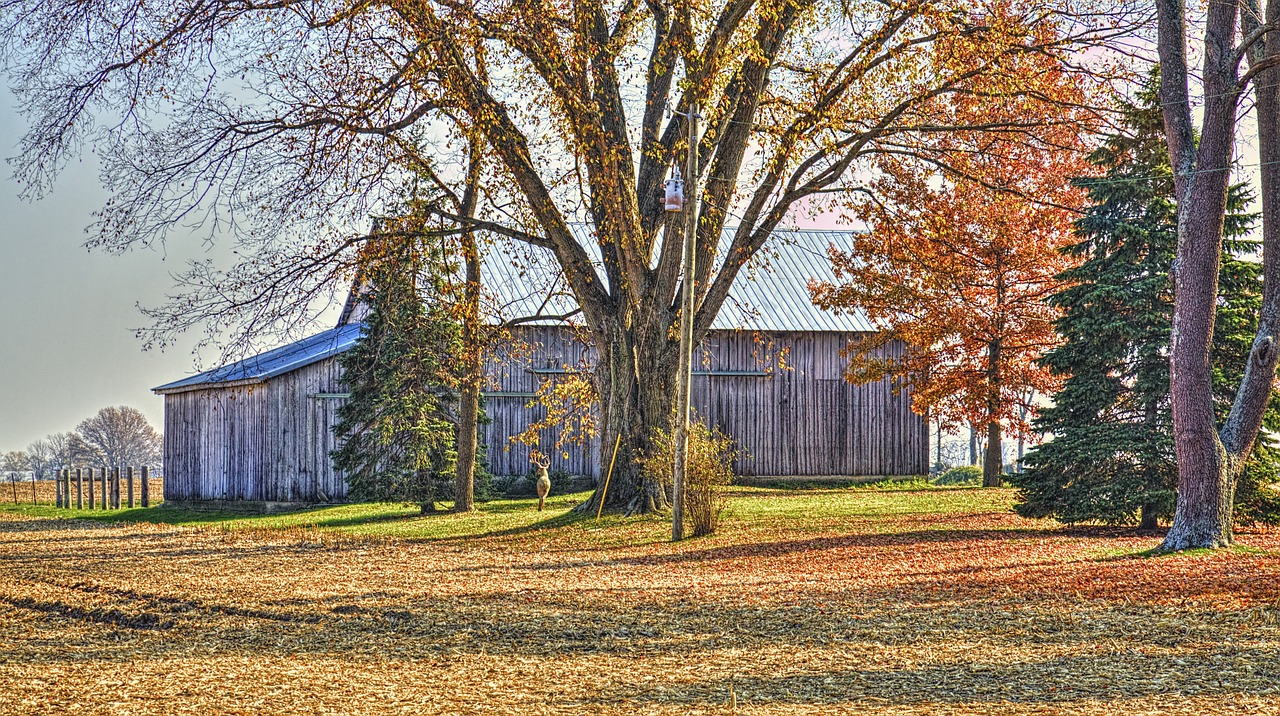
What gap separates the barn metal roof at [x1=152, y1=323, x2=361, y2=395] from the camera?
24.8 metres

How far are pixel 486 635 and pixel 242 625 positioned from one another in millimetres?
1963

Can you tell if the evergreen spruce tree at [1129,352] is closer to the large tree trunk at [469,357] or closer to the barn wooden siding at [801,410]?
the large tree trunk at [469,357]

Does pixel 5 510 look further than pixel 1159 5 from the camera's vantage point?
Yes

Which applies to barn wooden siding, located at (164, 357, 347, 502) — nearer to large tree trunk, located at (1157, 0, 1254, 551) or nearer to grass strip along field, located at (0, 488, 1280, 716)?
grass strip along field, located at (0, 488, 1280, 716)

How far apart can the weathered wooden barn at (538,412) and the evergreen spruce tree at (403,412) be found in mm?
3361

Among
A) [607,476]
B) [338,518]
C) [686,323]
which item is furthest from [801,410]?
[686,323]

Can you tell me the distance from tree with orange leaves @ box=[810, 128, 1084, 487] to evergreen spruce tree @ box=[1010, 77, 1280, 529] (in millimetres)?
6075

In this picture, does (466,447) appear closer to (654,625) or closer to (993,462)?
(993,462)

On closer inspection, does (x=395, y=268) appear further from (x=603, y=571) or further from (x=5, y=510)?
A: (x=5, y=510)

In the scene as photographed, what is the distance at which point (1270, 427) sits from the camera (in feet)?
48.2

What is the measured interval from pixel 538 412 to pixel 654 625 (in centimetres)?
1856

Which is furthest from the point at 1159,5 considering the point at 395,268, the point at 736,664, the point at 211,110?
the point at 211,110

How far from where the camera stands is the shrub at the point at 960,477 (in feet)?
101

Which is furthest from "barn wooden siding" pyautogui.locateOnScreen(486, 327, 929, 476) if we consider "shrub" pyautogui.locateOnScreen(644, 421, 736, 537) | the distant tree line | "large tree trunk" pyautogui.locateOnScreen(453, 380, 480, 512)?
the distant tree line
